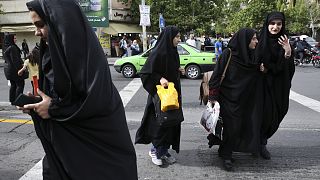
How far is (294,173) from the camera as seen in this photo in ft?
15.5

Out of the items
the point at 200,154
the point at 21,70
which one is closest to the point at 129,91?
the point at 21,70

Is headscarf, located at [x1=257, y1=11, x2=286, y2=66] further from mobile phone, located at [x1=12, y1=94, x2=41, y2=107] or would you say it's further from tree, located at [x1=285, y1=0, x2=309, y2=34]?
tree, located at [x1=285, y1=0, x2=309, y2=34]

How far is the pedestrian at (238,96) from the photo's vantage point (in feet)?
16.0

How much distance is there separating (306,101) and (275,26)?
5.54 meters

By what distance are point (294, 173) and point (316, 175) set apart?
240mm

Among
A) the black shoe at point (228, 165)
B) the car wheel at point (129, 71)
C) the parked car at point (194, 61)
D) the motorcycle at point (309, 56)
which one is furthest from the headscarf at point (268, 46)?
the motorcycle at point (309, 56)

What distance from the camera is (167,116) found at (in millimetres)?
4746

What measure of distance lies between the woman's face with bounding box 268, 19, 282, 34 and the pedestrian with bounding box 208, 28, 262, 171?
221 mm

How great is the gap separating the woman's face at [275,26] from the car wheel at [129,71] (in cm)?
A: 1127

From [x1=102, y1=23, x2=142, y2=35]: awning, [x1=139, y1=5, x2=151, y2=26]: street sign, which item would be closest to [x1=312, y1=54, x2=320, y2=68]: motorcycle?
[x1=139, y1=5, x2=151, y2=26]: street sign

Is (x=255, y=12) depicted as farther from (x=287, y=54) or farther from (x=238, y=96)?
(x=238, y=96)

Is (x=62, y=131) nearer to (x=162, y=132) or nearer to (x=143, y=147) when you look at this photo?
(x=162, y=132)

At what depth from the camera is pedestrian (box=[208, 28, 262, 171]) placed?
4863mm

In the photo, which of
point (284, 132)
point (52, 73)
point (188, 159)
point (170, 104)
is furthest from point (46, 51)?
point (284, 132)
